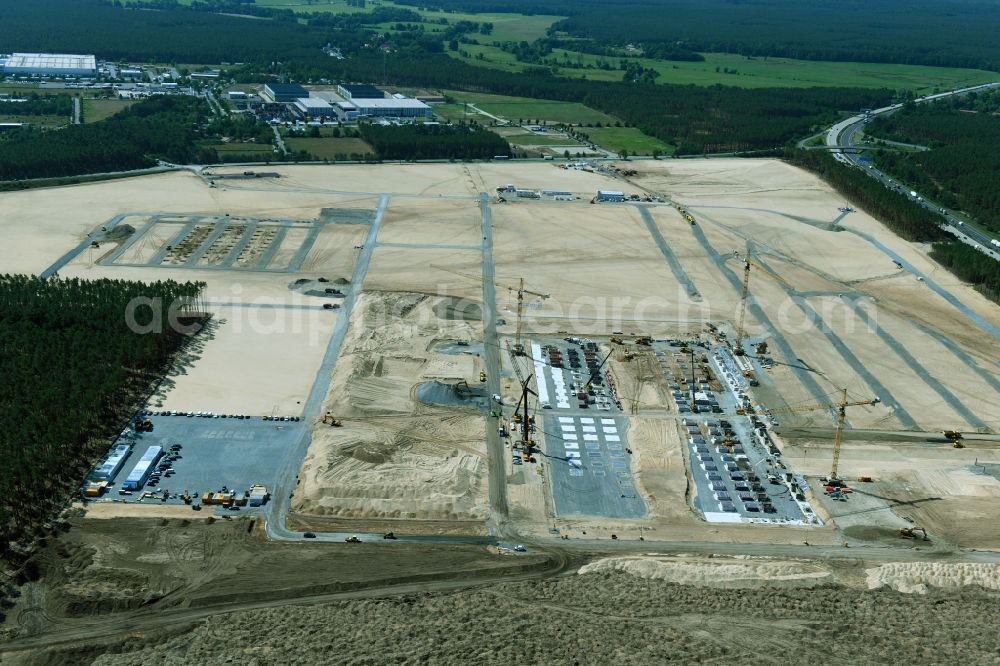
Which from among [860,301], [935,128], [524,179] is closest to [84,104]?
[524,179]

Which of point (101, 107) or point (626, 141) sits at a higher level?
point (101, 107)

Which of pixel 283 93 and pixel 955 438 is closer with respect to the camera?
pixel 955 438

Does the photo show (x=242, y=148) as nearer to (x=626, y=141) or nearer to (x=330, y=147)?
(x=330, y=147)

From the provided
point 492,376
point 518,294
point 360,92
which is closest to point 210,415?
point 492,376

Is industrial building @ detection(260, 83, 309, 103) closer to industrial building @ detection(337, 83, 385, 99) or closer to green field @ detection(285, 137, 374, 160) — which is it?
industrial building @ detection(337, 83, 385, 99)

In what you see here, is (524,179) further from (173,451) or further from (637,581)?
(637,581)

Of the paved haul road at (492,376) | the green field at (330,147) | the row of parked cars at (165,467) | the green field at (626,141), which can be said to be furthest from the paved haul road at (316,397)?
the green field at (626,141)

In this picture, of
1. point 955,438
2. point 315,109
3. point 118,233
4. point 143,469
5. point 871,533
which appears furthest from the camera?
point 315,109
